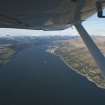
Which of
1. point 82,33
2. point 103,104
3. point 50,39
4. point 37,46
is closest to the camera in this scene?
point 82,33

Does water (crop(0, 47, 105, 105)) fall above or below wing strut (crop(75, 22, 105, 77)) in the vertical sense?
above

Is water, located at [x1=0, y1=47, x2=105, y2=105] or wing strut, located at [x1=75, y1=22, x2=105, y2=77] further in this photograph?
water, located at [x1=0, y1=47, x2=105, y2=105]

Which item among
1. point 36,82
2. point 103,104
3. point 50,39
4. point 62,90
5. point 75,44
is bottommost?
point 103,104

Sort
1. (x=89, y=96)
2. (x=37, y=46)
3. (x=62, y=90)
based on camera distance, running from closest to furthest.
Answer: (x=89, y=96), (x=62, y=90), (x=37, y=46)

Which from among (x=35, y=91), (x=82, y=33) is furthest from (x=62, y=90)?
(x=82, y=33)

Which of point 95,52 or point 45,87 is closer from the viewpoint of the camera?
point 95,52

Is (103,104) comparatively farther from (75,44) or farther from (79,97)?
(75,44)

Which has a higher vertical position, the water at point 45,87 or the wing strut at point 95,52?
the water at point 45,87

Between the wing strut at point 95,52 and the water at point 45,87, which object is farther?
the water at point 45,87
